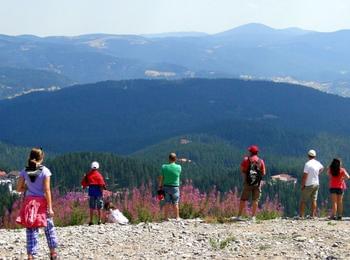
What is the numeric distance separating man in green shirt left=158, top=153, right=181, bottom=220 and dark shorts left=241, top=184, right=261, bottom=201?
162 cm

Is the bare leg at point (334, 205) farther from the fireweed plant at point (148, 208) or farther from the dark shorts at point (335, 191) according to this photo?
the fireweed plant at point (148, 208)

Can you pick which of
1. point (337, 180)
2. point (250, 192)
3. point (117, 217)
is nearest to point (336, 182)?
point (337, 180)

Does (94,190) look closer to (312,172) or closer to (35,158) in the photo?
(35,158)

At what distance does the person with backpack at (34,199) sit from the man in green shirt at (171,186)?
203 inches

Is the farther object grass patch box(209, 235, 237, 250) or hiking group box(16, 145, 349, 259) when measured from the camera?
hiking group box(16, 145, 349, 259)

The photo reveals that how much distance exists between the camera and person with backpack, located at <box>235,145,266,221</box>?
13.8 metres

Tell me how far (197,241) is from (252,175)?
3.30m

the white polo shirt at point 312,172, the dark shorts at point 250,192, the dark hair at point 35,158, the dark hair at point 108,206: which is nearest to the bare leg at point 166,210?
the dark hair at point 108,206

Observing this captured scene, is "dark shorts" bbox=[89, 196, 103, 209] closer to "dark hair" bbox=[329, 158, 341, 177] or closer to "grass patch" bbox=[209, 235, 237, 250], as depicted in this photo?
"grass patch" bbox=[209, 235, 237, 250]

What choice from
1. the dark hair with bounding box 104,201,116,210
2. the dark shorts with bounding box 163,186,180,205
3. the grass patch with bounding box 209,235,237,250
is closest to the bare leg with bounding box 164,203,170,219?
the dark shorts with bounding box 163,186,180,205

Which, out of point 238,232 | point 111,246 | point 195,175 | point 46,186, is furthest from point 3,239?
point 195,175

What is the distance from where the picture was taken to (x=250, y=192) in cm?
1401

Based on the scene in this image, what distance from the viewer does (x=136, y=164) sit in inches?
5581

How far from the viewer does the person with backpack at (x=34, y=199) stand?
9.01 metres
